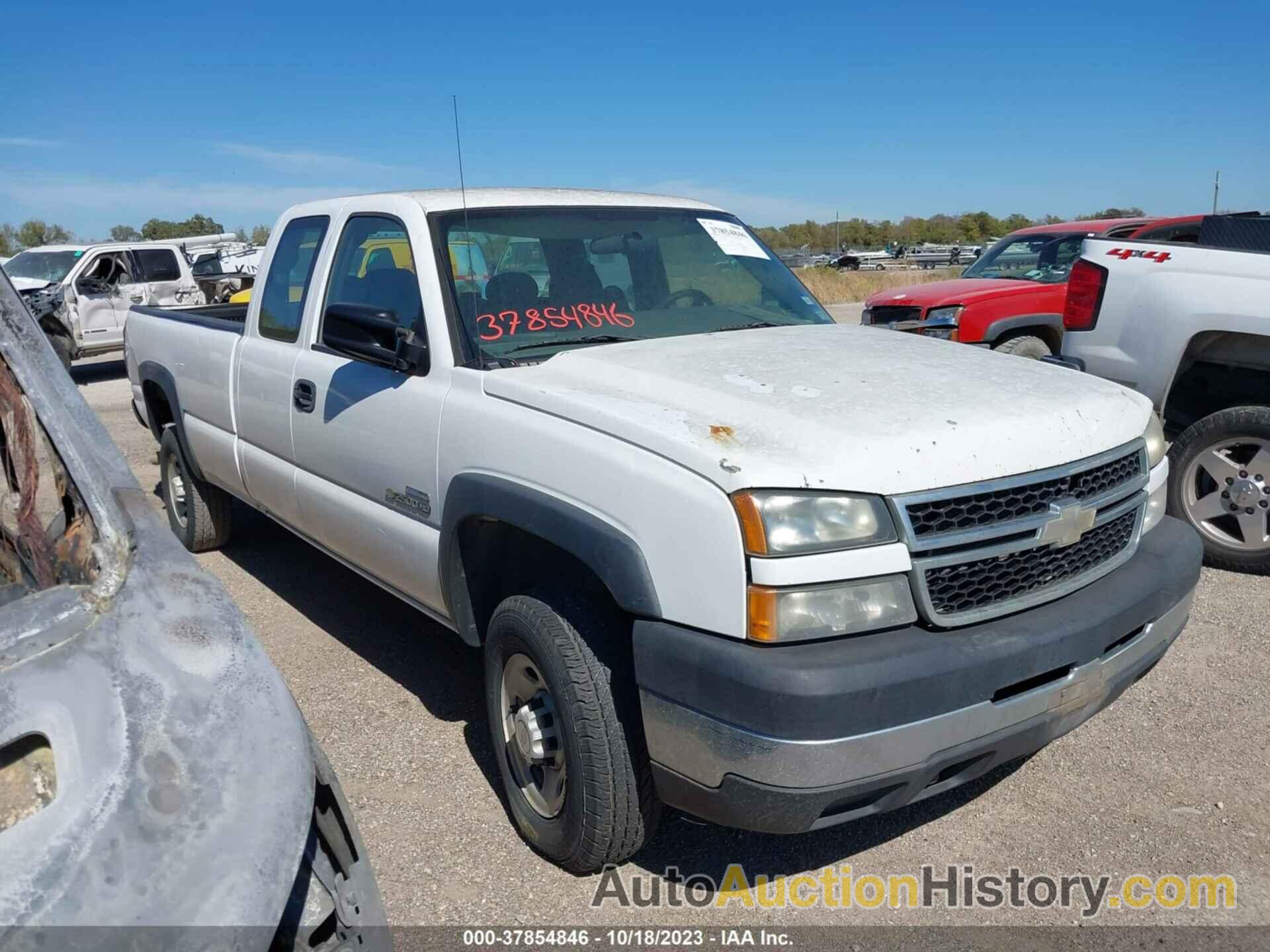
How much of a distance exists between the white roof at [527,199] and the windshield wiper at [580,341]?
2.29 feet

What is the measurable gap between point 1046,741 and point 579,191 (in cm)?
278

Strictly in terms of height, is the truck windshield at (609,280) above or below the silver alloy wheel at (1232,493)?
above

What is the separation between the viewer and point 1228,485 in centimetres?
514

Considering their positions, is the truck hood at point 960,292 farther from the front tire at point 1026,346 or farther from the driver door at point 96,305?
the driver door at point 96,305

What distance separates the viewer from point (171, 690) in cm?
158

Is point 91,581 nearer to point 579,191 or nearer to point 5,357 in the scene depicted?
point 5,357

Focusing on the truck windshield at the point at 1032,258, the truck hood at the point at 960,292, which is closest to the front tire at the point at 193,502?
the truck hood at the point at 960,292

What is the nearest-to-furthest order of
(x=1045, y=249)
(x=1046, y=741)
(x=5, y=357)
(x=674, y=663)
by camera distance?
(x=5, y=357) → (x=674, y=663) → (x=1046, y=741) → (x=1045, y=249)

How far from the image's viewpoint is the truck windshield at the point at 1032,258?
9062 mm

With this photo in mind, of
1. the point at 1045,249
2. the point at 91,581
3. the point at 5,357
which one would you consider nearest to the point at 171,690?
the point at 91,581

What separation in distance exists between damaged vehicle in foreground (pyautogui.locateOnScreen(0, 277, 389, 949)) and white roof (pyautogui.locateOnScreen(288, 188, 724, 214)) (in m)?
2.08

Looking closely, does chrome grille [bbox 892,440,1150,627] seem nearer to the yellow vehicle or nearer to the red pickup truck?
the yellow vehicle

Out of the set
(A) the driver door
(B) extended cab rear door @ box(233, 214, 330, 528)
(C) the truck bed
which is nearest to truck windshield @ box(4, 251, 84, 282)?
(A) the driver door

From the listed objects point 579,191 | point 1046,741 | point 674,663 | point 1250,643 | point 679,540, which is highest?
point 579,191
